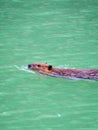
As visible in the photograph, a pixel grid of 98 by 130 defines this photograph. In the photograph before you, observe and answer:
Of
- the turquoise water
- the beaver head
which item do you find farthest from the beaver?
the turquoise water

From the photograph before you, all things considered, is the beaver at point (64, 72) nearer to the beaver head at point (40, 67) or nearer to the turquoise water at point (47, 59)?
the beaver head at point (40, 67)

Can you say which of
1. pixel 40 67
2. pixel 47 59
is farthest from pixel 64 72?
pixel 47 59

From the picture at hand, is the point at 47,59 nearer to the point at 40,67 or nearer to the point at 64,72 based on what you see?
the point at 40,67

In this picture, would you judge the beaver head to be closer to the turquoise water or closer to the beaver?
the beaver

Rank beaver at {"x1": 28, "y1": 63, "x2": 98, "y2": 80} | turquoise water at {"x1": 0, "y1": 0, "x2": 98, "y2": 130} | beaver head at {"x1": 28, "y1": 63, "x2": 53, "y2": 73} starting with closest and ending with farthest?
1. turquoise water at {"x1": 0, "y1": 0, "x2": 98, "y2": 130}
2. beaver at {"x1": 28, "y1": 63, "x2": 98, "y2": 80}
3. beaver head at {"x1": 28, "y1": 63, "x2": 53, "y2": 73}

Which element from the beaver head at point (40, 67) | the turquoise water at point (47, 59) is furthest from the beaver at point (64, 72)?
the turquoise water at point (47, 59)

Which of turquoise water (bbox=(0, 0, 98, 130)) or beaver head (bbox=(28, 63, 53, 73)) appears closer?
turquoise water (bbox=(0, 0, 98, 130))
